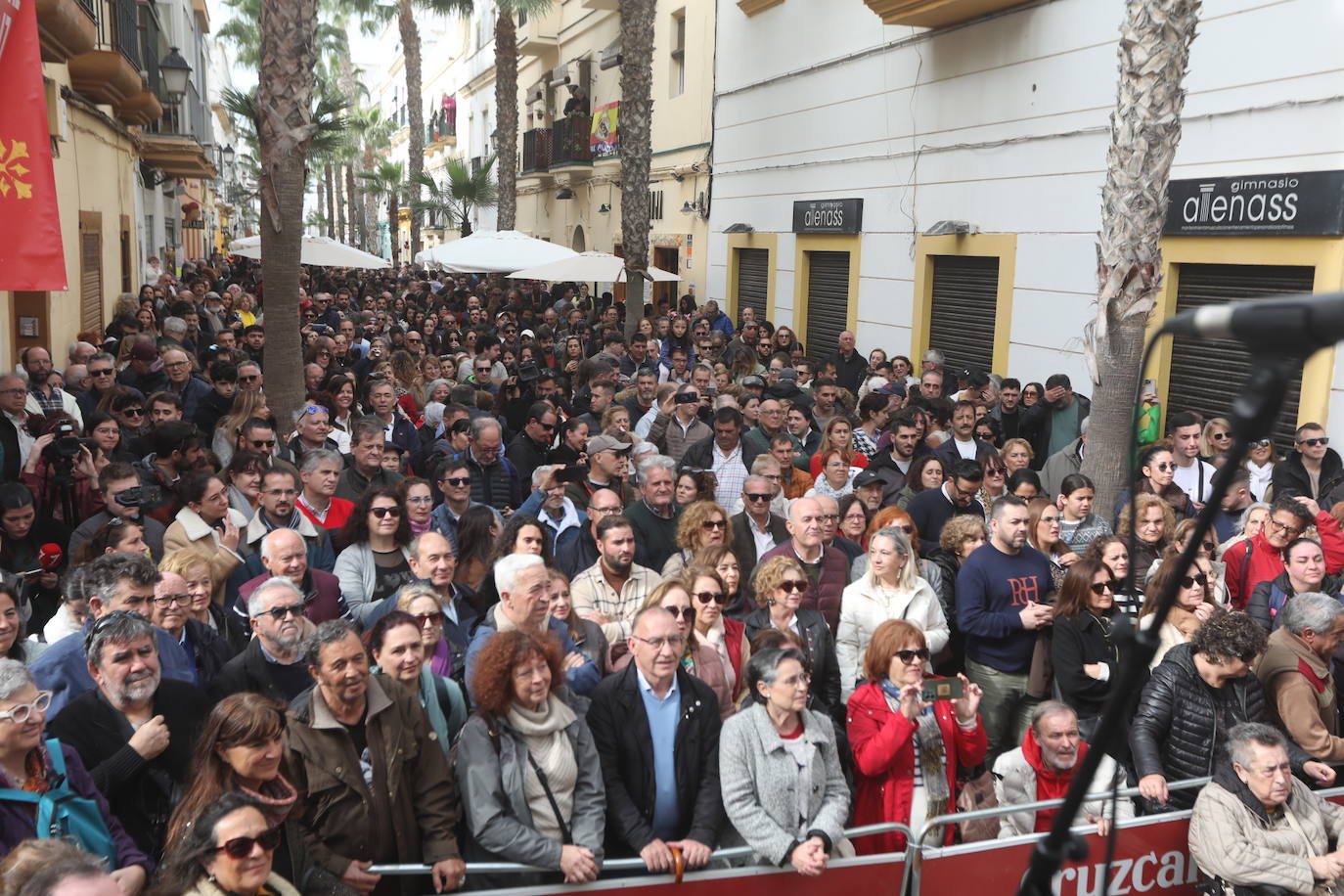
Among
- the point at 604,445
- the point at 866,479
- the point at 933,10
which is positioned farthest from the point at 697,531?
the point at 933,10

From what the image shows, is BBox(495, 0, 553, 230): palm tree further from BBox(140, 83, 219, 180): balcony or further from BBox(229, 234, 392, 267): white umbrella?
BBox(229, 234, 392, 267): white umbrella

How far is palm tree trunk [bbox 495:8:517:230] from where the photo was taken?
28719 millimetres

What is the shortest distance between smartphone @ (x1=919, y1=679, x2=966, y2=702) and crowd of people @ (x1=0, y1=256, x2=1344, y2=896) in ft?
0.05

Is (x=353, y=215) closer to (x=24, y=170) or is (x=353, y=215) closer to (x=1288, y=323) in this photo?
(x=24, y=170)

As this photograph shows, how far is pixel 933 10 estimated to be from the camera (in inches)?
587

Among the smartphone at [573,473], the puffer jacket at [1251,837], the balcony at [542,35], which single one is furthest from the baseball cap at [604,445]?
the balcony at [542,35]

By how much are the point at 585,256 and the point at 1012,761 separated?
1459cm

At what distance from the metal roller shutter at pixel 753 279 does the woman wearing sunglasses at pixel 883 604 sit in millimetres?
15803

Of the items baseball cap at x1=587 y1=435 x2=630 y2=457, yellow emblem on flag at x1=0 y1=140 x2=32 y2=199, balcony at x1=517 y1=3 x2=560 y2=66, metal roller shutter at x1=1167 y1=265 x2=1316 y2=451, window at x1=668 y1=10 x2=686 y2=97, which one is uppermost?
balcony at x1=517 y1=3 x2=560 y2=66

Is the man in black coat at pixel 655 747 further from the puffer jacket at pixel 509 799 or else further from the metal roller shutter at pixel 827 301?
the metal roller shutter at pixel 827 301

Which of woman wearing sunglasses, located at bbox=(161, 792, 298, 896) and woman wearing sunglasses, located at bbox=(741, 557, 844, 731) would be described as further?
woman wearing sunglasses, located at bbox=(741, 557, 844, 731)

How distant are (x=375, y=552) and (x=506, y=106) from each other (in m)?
25.0

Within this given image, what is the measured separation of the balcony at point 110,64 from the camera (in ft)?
42.9

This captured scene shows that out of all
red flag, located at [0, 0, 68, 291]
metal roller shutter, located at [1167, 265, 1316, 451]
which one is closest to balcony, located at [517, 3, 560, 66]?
metal roller shutter, located at [1167, 265, 1316, 451]
